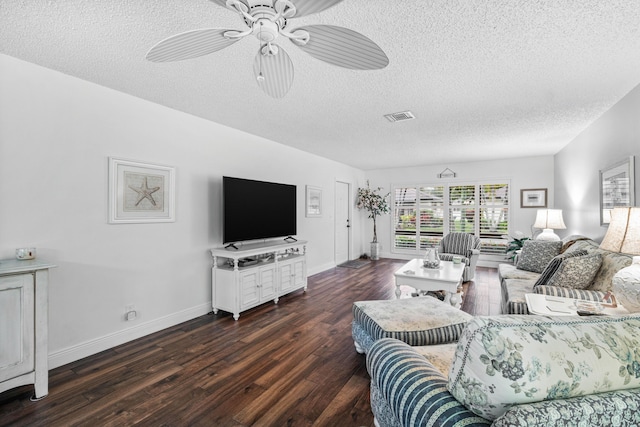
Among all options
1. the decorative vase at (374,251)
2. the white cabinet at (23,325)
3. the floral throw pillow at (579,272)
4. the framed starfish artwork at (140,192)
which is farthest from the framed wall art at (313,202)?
the white cabinet at (23,325)

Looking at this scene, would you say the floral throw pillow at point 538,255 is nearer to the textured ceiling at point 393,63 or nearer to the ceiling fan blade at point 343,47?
the textured ceiling at point 393,63

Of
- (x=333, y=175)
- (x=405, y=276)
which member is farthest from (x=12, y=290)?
(x=333, y=175)

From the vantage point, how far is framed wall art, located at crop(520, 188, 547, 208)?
5867 millimetres

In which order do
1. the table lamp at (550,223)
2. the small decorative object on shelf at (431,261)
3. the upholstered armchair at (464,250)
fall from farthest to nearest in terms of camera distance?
the upholstered armchair at (464,250), the table lamp at (550,223), the small decorative object on shelf at (431,261)

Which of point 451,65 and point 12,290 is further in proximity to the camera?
point 451,65

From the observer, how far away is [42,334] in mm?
1979

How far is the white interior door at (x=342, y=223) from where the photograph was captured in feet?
21.5

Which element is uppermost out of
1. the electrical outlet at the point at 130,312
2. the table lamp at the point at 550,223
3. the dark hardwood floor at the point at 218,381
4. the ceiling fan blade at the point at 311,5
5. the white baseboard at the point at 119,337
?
the ceiling fan blade at the point at 311,5

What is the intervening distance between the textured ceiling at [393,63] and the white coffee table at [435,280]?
182cm

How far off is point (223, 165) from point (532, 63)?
323cm

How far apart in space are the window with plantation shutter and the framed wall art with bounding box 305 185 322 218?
2.54 meters

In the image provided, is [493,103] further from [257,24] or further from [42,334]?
[42,334]

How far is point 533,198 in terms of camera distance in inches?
234

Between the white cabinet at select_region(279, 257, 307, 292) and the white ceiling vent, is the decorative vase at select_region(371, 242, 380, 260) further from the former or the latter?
the white ceiling vent
